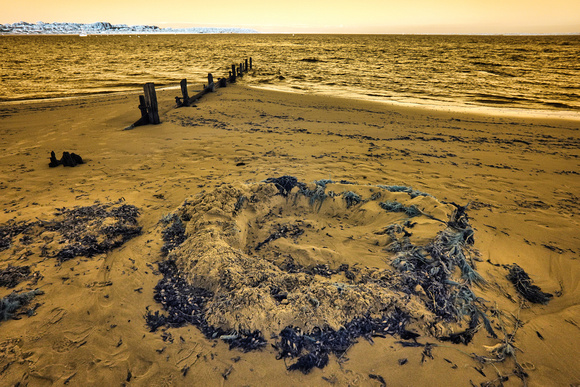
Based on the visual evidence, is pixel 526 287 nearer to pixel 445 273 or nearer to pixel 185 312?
pixel 445 273

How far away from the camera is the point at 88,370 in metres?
2.00

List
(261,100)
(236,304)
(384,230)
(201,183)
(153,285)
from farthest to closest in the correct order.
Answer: (261,100)
(201,183)
(384,230)
(153,285)
(236,304)

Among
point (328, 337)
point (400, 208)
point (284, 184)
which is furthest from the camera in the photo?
point (284, 184)

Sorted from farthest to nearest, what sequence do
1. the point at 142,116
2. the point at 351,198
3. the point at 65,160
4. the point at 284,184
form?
the point at 142,116, the point at 65,160, the point at 284,184, the point at 351,198

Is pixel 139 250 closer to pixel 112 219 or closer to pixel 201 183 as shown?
pixel 112 219

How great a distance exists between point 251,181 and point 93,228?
250cm

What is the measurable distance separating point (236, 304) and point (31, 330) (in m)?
1.74

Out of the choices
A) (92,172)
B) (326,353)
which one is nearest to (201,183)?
(92,172)

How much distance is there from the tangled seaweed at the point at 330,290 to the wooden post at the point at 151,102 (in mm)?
6371

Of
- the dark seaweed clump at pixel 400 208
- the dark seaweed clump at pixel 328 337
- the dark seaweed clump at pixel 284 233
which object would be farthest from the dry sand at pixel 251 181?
the dark seaweed clump at pixel 284 233

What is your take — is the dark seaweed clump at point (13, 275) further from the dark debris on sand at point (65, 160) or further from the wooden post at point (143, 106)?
the wooden post at point (143, 106)

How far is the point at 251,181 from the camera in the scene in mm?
5023

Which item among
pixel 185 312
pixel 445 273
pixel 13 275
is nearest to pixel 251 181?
pixel 185 312

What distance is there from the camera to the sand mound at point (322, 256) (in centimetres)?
240
